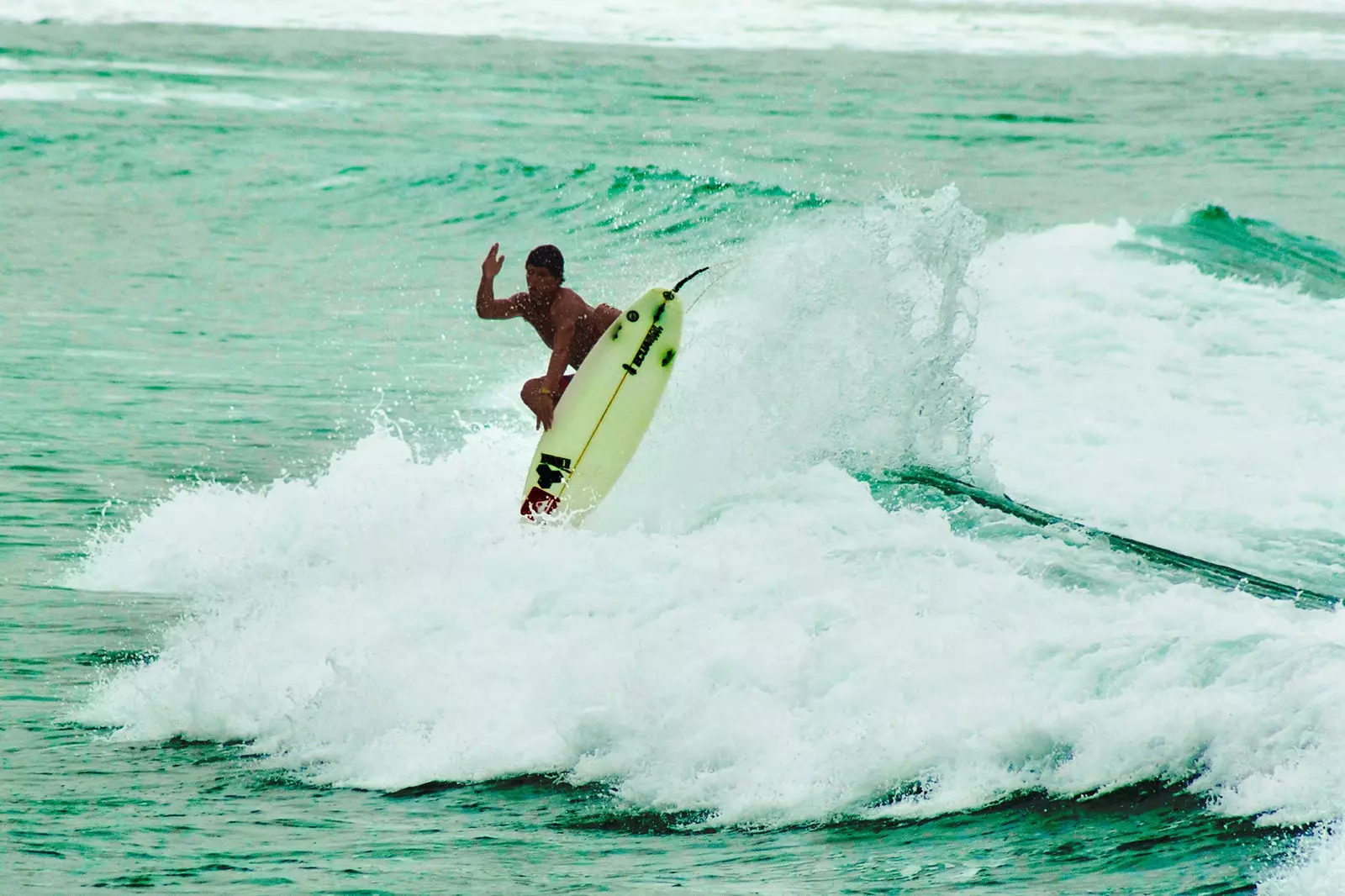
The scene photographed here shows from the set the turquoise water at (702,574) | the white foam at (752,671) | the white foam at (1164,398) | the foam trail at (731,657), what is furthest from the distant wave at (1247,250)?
the white foam at (752,671)

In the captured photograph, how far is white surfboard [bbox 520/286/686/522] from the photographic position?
29.5ft

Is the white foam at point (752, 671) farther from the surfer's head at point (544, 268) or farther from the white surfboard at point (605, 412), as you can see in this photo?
the surfer's head at point (544, 268)

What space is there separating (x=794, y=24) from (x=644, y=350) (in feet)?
144

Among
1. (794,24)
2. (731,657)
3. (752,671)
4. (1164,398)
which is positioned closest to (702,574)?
(731,657)

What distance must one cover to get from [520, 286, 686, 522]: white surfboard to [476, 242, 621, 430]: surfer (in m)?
0.13

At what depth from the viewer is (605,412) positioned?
30.2 ft

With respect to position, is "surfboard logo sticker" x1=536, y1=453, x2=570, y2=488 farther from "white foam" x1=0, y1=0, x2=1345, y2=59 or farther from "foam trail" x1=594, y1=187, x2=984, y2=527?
"white foam" x1=0, y1=0, x2=1345, y2=59

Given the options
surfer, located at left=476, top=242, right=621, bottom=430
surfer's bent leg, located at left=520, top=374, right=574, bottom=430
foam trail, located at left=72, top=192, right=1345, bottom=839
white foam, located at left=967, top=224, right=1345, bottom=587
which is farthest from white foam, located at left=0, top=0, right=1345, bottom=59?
foam trail, located at left=72, top=192, right=1345, bottom=839

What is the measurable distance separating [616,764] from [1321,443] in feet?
24.8

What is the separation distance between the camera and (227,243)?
20.7 meters

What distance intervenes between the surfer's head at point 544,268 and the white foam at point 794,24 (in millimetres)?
36790

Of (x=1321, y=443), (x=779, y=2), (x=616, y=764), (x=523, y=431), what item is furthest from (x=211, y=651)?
(x=779, y=2)

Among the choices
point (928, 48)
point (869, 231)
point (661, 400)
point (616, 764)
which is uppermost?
point (928, 48)

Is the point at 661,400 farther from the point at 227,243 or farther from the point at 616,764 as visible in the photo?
the point at 227,243
